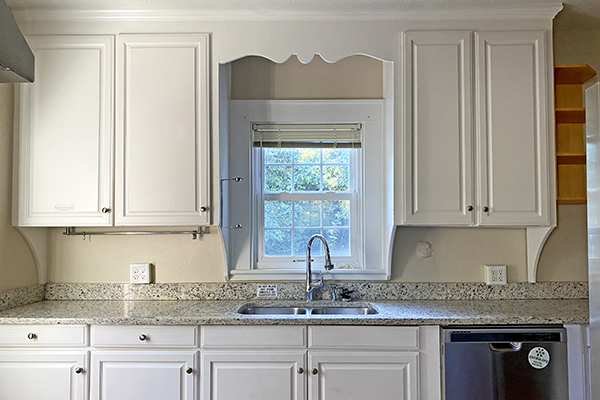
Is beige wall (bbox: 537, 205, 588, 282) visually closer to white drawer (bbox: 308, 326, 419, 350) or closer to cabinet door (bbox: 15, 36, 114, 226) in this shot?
white drawer (bbox: 308, 326, 419, 350)

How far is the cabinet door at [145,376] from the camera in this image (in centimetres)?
201

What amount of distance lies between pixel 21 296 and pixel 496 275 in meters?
2.73

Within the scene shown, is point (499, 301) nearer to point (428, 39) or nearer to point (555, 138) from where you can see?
point (555, 138)

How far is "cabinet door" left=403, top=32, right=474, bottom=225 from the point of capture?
225 cm

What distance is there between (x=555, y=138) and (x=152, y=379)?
247cm

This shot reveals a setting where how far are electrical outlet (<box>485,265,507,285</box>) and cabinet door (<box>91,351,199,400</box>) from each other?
1.71 meters

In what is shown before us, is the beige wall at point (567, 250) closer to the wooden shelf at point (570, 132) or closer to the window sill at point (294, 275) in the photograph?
the wooden shelf at point (570, 132)

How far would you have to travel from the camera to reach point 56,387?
202cm

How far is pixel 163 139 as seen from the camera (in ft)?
7.41

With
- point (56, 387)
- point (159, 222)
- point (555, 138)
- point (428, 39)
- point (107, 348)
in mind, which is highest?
point (428, 39)

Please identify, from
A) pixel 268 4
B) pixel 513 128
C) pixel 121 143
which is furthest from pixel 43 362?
pixel 513 128

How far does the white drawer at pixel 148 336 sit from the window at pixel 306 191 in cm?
70

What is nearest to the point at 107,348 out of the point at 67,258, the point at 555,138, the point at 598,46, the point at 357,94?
the point at 67,258

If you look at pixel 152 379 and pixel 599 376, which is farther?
pixel 152 379
